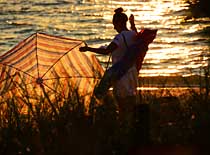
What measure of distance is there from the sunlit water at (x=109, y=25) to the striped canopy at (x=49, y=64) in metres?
9.56

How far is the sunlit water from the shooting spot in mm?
22984

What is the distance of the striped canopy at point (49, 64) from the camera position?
870 cm

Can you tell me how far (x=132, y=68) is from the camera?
835 centimetres

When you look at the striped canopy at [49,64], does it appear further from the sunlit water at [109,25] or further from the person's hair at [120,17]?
the sunlit water at [109,25]

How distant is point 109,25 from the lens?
3562 cm

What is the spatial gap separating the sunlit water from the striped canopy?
9556 millimetres

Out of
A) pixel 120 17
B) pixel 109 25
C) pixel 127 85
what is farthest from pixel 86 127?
pixel 109 25

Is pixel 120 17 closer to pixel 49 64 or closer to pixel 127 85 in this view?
pixel 127 85

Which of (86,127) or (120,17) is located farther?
(120,17)

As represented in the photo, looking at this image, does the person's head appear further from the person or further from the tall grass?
the tall grass

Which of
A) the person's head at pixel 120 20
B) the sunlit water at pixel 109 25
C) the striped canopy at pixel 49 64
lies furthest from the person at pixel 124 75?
the sunlit water at pixel 109 25

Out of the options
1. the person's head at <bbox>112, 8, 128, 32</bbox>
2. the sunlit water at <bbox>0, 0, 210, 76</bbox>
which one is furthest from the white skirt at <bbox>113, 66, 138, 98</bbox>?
the sunlit water at <bbox>0, 0, 210, 76</bbox>

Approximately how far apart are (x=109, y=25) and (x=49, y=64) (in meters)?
26.4

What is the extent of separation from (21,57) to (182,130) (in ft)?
8.98
